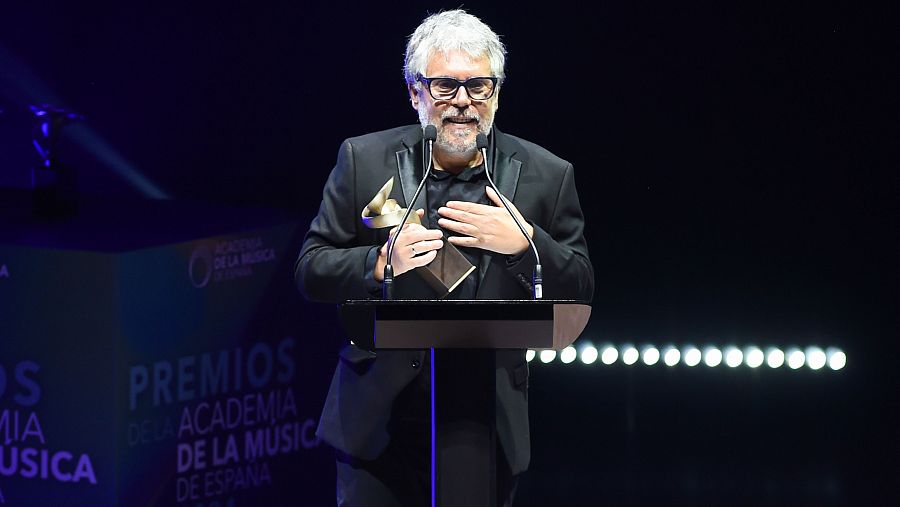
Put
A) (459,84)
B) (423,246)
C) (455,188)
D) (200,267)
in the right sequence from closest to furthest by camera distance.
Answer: (423,246)
(459,84)
(455,188)
(200,267)

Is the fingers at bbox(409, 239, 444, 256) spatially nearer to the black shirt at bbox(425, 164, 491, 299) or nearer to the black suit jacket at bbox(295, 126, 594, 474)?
the black suit jacket at bbox(295, 126, 594, 474)

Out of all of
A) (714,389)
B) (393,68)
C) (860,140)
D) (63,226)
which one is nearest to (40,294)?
(63,226)

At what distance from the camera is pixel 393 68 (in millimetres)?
4578

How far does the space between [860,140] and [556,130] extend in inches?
41.7

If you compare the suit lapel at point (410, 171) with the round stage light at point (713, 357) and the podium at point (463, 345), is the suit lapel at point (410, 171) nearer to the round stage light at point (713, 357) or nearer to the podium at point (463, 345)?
the podium at point (463, 345)

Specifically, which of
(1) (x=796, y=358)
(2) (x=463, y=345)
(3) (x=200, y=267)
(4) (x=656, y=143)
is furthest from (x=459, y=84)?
(1) (x=796, y=358)

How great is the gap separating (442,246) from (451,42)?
42 cm

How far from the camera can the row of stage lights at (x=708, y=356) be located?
182 inches

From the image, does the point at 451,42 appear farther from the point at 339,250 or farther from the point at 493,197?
the point at 339,250

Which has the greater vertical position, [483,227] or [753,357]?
[483,227]

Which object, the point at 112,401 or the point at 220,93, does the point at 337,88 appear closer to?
the point at 220,93

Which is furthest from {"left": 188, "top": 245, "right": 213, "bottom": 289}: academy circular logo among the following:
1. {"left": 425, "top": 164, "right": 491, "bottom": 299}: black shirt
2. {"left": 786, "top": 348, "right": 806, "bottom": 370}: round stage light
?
{"left": 786, "top": 348, "right": 806, "bottom": 370}: round stage light

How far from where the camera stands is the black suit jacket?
95.0 inches

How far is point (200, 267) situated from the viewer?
12.3ft
